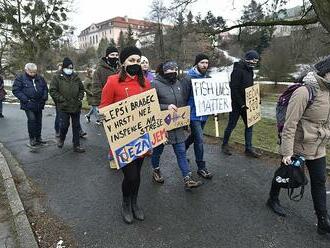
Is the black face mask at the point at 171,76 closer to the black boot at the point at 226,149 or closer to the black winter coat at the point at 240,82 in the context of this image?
the black winter coat at the point at 240,82

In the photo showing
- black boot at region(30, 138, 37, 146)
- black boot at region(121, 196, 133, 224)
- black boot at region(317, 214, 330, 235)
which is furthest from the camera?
black boot at region(30, 138, 37, 146)

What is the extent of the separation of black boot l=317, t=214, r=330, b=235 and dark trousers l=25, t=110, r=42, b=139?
6.05m

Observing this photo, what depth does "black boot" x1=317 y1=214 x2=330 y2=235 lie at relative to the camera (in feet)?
12.4

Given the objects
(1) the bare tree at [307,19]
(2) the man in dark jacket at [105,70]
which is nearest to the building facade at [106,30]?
(1) the bare tree at [307,19]

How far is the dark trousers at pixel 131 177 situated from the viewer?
396cm

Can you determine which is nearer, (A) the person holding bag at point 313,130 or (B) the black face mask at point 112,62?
(A) the person holding bag at point 313,130

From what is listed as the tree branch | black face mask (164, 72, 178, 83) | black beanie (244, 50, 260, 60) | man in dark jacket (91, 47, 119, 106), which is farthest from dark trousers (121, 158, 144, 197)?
the tree branch

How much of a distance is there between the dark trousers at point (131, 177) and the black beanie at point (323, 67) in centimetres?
219

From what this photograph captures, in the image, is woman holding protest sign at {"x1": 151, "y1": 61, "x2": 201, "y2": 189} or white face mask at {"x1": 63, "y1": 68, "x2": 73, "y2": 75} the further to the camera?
white face mask at {"x1": 63, "y1": 68, "x2": 73, "y2": 75}

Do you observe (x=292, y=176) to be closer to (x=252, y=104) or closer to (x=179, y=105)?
(x=179, y=105)

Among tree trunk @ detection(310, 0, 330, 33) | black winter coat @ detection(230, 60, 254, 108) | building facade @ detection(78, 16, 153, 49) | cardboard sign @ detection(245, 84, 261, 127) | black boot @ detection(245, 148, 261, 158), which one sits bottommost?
black boot @ detection(245, 148, 261, 158)

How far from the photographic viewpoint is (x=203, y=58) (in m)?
5.39

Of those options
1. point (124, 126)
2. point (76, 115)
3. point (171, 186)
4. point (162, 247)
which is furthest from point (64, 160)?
point (162, 247)

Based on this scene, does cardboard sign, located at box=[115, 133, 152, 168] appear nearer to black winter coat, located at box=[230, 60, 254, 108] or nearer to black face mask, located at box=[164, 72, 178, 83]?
black face mask, located at box=[164, 72, 178, 83]
